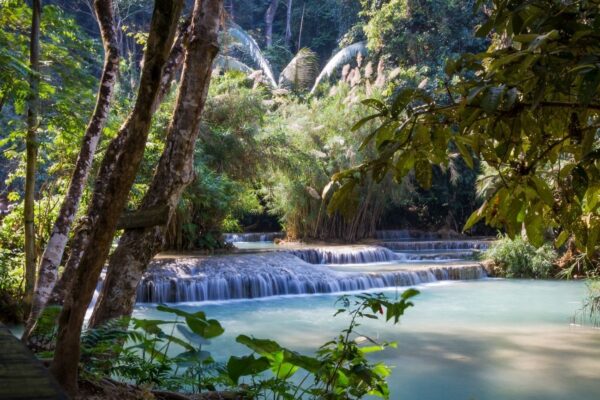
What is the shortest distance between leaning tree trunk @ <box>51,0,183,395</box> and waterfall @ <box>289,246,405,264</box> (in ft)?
42.3

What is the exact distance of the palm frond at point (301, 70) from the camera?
2370 cm

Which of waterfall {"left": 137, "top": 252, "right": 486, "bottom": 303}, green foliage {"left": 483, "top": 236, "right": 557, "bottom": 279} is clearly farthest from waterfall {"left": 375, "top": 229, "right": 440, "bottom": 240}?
waterfall {"left": 137, "top": 252, "right": 486, "bottom": 303}

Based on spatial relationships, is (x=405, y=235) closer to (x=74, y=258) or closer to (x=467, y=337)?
(x=467, y=337)

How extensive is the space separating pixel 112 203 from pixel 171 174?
139cm

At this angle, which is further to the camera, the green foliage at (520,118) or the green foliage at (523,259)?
the green foliage at (523,259)

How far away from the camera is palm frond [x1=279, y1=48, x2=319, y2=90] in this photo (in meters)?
23.7

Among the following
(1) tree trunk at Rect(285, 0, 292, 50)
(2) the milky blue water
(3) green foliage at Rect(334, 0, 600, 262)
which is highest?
(1) tree trunk at Rect(285, 0, 292, 50)

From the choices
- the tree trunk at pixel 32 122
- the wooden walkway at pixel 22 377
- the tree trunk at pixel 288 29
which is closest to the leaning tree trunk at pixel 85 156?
the tree trunk at pixel 32 122

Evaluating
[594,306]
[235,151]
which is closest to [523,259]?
[594,306]

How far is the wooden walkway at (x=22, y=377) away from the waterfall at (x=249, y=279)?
945 cm

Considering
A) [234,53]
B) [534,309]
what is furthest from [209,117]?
[234,53]

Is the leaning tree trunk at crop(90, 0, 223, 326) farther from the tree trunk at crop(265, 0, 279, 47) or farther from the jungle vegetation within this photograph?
the tree trunk at crop(265, 0, 279, 47)

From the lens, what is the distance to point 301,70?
A: 78.4 feet

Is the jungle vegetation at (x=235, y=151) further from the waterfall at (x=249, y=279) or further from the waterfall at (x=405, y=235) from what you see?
the waterfall at (x=405, y=235)
